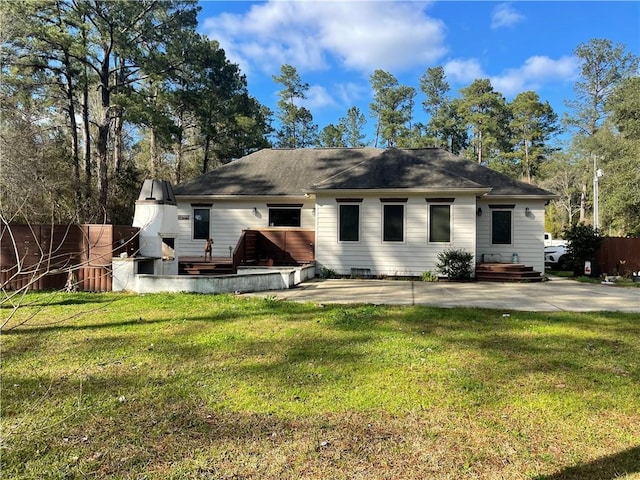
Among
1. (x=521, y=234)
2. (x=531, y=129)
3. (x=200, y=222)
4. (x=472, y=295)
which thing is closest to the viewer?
(x=472, y=295)

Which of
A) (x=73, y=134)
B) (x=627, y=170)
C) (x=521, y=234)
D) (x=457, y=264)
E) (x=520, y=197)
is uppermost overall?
(x=73, y=134)

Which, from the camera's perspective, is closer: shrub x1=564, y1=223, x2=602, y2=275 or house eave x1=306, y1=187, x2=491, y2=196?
house eave x1=306, y1=187, x2=491, y2=196

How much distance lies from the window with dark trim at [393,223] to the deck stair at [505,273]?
3126 millimetres

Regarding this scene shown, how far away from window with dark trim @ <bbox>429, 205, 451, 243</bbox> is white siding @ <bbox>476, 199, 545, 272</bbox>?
242 cm

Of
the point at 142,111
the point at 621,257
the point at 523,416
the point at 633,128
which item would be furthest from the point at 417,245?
the point at 633,128

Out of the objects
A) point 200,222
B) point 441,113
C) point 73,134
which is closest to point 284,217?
point 200,222

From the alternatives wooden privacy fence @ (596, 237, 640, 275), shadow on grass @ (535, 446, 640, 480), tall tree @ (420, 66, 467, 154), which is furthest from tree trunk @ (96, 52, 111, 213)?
tall tree @ (420, 66, 467, 154)

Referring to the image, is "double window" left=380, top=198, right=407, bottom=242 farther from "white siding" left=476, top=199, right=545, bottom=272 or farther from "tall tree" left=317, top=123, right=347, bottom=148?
"tall tree" left=317, top=123, right=347, bottom=148

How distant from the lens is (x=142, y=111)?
2019 cm

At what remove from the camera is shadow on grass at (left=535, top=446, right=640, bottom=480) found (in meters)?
2.50

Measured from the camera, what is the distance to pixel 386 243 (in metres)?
13.9

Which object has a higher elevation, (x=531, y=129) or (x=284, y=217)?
(x=531, y=129)

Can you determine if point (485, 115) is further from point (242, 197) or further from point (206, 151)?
point (242, 197)

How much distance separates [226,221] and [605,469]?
15380 millimetres
